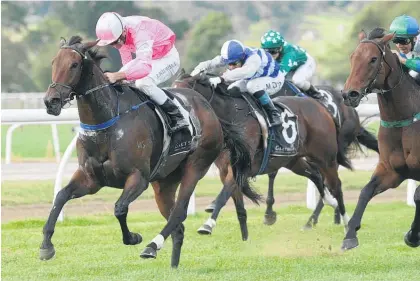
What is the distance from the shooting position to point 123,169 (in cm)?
661

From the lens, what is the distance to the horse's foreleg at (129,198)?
6.47m

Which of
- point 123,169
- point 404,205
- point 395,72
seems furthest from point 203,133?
point 404,205

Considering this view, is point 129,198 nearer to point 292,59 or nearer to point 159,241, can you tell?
point 159,241

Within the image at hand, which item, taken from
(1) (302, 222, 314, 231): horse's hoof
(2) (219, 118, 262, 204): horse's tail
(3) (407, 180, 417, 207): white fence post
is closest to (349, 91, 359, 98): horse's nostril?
(2) (219, 118, 262, 204): horse's tail

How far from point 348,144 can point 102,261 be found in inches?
143

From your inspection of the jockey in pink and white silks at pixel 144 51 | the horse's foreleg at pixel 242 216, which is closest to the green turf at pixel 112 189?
the horse's foreleg at pixel 242 216

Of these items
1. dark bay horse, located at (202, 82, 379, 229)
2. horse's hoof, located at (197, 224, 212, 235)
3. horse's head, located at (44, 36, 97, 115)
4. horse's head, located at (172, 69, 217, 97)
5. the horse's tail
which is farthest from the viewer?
dark bay horse, located at (202, 82, 379, 229)

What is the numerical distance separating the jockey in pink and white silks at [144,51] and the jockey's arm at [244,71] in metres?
1.39

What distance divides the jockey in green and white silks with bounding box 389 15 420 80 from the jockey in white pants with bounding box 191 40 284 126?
1823 millimetres

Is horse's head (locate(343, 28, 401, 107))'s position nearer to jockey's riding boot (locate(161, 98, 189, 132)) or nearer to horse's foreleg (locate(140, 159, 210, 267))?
jockey's riding boot (locate(161, 98, 189, 132))

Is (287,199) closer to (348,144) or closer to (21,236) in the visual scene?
(348,144)

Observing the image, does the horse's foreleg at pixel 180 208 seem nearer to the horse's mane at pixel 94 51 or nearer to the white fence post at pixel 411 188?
the horse's mane at pixel 94 51

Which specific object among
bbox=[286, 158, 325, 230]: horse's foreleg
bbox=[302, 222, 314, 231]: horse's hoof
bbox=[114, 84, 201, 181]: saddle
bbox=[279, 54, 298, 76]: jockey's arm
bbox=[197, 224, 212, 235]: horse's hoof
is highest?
bbox=[114, 84, 201, 181]: saddle

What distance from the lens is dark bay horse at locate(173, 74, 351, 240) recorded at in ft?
28.8
